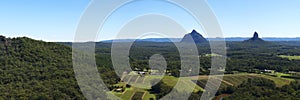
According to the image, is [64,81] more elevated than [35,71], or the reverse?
[35,71]

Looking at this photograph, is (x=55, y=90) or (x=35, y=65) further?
(x=35, y=65)

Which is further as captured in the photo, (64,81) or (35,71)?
(35,71)

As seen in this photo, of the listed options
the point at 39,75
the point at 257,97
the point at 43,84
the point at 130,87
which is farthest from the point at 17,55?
the point at 257,97

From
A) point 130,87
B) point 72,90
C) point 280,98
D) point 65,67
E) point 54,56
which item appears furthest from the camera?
point 54,56

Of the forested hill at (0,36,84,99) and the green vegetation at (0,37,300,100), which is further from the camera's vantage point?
the forested hill at (0,36,84,99)

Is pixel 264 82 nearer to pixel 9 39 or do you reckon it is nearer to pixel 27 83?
pixel 27 83

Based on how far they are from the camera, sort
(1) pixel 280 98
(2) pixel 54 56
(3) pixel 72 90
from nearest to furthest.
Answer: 1. (1) pixel 280 98
2. (3) pixel 72 90
3. (2) pixel 54 56

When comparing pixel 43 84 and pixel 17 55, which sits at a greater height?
pixel 17 55

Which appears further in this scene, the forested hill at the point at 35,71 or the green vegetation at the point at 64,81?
the forested hill at the point at 35,71
